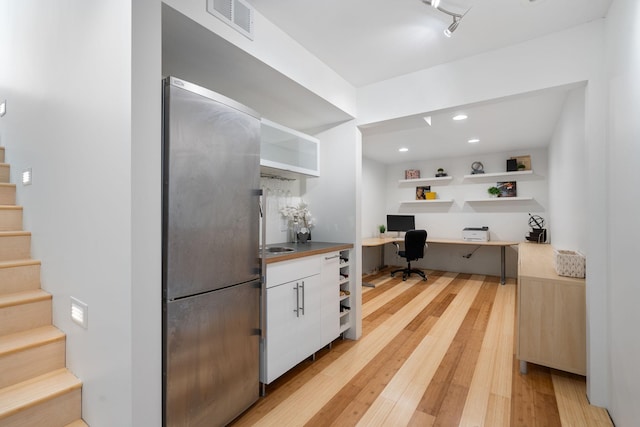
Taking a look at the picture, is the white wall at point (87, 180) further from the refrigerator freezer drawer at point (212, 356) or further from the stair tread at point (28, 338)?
the refrigerator freezer drawer at point (212, 356)

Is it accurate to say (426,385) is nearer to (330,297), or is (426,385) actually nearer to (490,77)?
(330,297)

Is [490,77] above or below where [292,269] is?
above

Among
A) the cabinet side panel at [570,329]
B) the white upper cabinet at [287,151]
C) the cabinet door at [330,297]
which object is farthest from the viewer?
the cabinet door at [330,297]

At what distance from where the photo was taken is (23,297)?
1653 millimetres

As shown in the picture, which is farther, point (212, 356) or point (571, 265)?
point (571, 265)

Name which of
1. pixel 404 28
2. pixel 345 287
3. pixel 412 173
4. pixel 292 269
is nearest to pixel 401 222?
pixel 412 173

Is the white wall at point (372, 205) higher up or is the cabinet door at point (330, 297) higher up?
the white wall at point (372, 205)

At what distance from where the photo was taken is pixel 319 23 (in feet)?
6.39

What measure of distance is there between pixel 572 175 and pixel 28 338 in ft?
14.5

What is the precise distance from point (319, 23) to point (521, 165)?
5159 millimetres

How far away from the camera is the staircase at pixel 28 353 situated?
1.29 meters

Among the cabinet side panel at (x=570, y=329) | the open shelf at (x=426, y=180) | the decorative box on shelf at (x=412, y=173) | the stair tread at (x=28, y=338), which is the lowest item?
the cabinet side panel at (x=570, y=329)

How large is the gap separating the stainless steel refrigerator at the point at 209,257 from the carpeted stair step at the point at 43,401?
0.49 metres

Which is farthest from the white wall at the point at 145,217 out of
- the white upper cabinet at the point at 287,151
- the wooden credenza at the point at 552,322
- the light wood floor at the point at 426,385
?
the wooden credenza at the point at 552,322
